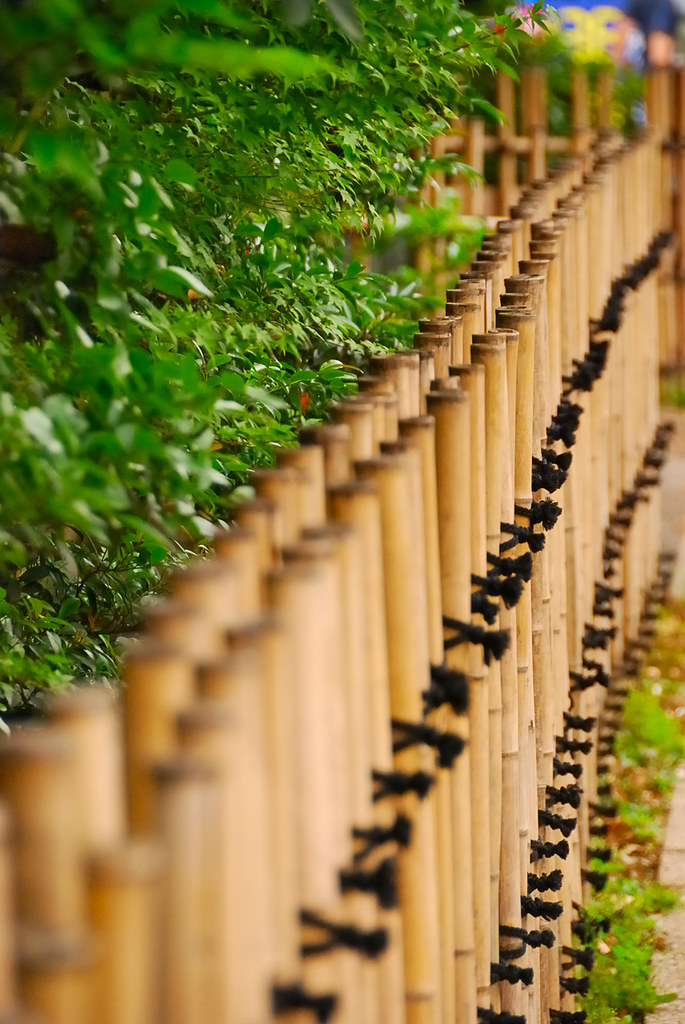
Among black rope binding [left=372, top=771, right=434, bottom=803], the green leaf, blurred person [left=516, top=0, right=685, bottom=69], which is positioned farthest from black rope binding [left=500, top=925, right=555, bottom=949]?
blurred person [left=516, top=0, right=685, bottom=69]

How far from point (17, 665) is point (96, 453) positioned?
0.42m

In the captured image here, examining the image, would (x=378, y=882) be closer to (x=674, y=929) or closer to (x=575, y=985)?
(x=575, y=985)

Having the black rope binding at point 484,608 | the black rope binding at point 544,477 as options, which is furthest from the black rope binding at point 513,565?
the black rope binding at point 544,477

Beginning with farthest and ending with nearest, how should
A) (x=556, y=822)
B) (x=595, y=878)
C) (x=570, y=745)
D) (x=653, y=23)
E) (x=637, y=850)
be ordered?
1. (x=653, y=23)
2. (x=637, y=850)
3. (x=595, y=878)
4. (x=570, y=745)
5. (x=556, y=822)

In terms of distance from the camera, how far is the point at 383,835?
4.59 feet

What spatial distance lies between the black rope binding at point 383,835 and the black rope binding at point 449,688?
22 centimetres

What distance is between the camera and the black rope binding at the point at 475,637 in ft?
5.84

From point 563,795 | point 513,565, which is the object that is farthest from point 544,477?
point 563,795

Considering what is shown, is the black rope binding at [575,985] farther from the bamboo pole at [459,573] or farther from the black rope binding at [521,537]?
the black rope binding at [521,537]

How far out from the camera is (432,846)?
1629 millimetres

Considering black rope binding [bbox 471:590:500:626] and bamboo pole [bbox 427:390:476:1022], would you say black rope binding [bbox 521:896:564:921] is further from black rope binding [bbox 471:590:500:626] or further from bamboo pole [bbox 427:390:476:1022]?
black rope binding [bbox 471:590:500:626]

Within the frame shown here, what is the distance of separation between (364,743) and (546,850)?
1.13 metres

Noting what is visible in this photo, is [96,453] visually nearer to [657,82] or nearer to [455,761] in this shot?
[455,761]

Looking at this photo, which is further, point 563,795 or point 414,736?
point 563,795
